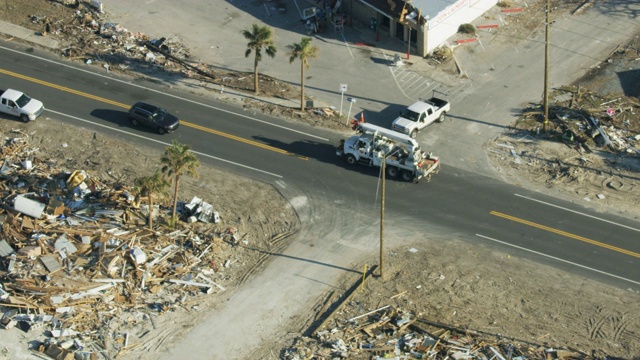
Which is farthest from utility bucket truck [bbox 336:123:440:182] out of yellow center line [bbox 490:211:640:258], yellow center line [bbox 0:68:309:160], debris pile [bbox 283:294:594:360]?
debris pile [bbox 283:294:594:360]

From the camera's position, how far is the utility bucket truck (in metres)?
55.0

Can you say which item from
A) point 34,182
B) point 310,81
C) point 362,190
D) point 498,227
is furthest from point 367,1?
point 34,182

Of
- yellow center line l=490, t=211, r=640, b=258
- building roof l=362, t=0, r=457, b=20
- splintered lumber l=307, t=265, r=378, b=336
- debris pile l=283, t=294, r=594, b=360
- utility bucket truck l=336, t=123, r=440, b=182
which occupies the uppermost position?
building roof l=362, t=0, r=457, b=20

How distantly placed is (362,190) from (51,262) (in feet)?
63.3

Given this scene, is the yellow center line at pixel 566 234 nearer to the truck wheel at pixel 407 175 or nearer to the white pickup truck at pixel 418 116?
the truck wheel at pixel 407 175

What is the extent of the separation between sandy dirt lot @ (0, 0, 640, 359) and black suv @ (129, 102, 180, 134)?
2.13 metres

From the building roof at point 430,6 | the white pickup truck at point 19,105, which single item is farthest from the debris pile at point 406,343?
the building roof at point 430,6

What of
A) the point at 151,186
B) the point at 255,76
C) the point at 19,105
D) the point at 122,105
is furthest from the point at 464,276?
the point at 19,105

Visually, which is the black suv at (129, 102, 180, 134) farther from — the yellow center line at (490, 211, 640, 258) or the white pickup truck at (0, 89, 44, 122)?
the yellow center line at (490, 211, 640, 258)

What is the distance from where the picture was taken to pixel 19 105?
5912 centimetres

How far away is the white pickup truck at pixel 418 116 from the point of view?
194 ft

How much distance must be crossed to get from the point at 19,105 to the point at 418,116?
27035mm

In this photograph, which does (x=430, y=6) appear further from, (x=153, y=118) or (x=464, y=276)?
(x=464, y=276)

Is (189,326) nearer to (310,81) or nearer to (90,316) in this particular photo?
(90,316)
